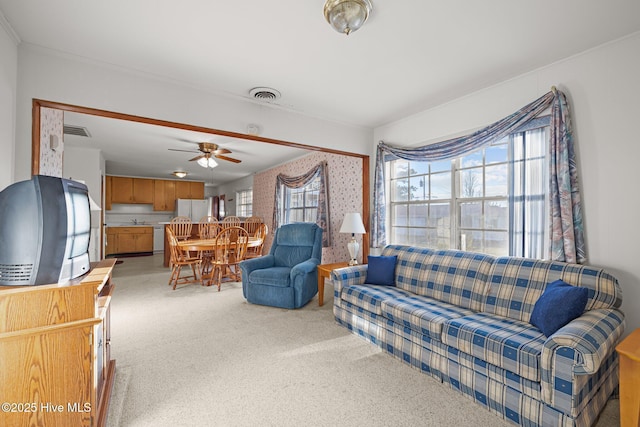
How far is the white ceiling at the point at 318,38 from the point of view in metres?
1.76

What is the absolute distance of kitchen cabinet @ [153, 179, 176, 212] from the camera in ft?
29.8

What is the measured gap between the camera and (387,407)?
5.92 ft

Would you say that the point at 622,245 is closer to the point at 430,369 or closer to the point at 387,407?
the point at 430,369

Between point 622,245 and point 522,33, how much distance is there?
1660mm

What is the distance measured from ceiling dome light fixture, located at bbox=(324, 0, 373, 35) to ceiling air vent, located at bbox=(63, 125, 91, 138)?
443cm

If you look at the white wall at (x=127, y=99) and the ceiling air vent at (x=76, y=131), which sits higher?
the ceiling air vent at (x=76, y=131)

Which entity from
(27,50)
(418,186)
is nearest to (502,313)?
(418,186)

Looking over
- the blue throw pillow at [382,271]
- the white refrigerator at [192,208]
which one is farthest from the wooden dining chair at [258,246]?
the white refrigerator at [192,208]

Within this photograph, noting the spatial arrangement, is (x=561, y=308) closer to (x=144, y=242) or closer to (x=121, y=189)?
(x=144, y=242)

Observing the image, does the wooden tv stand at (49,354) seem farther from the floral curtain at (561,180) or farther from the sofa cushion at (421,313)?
the floral curtain at (561,180)

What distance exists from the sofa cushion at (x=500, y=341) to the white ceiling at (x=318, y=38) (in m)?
2.00

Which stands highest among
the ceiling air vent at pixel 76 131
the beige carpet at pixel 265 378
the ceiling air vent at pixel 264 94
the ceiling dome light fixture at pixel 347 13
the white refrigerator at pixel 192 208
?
the ceiling air vent at pixel 76 131

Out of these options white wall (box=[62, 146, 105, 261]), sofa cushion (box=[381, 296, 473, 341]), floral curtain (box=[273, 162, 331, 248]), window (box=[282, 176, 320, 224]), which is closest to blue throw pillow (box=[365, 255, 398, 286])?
sofa cushion (box=[381, 296, 473, 341])

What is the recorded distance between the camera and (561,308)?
5.76ft
